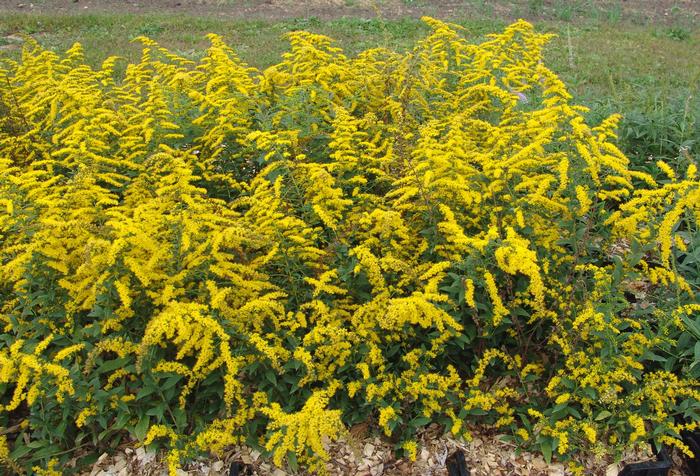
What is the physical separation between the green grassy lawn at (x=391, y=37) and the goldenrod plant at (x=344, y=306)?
5.17 metres

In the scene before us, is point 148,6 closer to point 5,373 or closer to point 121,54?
point 121,54

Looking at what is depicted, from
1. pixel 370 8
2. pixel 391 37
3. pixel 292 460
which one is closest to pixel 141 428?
Answer: pixel 292 460

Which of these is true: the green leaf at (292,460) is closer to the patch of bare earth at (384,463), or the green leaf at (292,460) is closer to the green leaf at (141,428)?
the patch of bare earth at (384,463)

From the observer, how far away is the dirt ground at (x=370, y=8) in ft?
40.7

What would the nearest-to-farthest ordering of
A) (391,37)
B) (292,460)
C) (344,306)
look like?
(292,460) < (344,306) < (391,37)

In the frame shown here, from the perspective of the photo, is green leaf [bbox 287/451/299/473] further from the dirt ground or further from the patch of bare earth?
the dirt ground

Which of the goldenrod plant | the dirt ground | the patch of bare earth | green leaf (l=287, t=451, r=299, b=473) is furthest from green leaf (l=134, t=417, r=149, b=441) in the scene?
the dirt ground

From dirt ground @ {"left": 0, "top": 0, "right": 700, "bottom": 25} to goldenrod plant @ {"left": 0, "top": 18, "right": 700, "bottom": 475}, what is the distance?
976cm

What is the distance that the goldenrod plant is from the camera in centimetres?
270

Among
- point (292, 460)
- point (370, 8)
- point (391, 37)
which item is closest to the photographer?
point (292, 460)

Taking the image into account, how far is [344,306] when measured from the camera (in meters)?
3.06

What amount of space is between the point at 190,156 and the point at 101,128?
2.34ft

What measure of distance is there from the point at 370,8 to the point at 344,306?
36.3 ft

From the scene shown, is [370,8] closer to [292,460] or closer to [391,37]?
[391,37]
